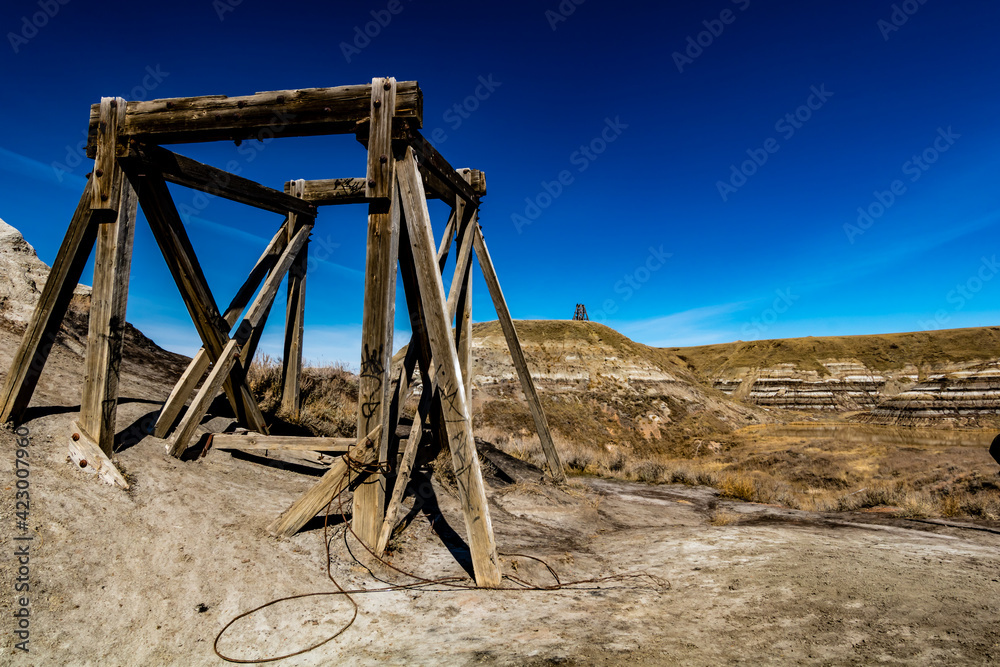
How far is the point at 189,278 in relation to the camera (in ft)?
18.0

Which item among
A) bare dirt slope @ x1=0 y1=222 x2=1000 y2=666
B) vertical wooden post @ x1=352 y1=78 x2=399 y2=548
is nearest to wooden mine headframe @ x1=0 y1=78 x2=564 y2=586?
vertical wooden post @ x1=352 y1=78 x2=399 y2=548

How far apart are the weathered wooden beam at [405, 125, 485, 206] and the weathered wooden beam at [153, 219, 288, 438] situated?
2.56 metres

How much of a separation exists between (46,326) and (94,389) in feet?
3.12

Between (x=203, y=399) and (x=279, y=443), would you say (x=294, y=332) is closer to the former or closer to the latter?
(x=203, y=399)

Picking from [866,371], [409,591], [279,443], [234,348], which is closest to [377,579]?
[409,591]

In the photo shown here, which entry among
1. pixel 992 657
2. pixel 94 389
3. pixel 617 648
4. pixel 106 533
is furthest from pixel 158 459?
pixel 992 657

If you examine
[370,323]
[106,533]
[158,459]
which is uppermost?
[370,323]

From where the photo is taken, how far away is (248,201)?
6.18m

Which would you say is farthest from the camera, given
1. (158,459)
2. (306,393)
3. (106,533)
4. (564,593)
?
(306,393)

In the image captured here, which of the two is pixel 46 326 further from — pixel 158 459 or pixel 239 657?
pixel 239 657

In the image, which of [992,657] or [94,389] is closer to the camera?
[992,657]

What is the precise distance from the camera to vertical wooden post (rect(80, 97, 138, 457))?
14.4 feet

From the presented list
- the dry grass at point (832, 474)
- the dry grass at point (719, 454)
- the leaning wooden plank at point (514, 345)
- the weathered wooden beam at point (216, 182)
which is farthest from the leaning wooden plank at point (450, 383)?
the dry grass at point (832, 474)

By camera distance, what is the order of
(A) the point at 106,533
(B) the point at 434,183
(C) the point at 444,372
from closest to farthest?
(A) the point at 106,533, (C) the point at 444,372, (B) the point at 434,183
